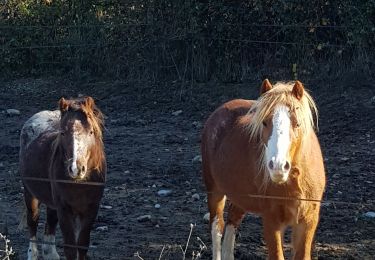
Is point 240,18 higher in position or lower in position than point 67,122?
higher

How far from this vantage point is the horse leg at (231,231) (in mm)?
6059

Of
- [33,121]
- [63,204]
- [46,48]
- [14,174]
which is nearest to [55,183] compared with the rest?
[63,204]

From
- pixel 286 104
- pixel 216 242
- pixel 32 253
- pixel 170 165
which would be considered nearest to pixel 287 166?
pixel 286 104

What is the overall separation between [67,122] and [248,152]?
1417mm

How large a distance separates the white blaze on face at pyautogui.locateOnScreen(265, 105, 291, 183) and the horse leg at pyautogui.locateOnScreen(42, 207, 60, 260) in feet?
8.65

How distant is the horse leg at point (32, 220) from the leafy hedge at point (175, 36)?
668 cm

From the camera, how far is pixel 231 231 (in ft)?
20.0

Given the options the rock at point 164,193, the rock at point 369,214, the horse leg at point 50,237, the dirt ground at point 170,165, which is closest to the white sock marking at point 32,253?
the horse leg at point 50,237

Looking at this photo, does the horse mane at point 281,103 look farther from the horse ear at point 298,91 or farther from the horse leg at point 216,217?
the horse leg at point 216,217

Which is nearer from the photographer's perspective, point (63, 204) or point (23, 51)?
point (63, 204)

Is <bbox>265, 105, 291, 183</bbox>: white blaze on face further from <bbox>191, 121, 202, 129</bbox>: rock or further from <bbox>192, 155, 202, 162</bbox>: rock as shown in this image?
<bbox>191, 121, 202, 129</bbox>: rock

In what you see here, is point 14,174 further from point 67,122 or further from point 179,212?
point 67,122

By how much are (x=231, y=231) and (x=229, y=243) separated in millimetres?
101

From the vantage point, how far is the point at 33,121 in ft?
23.2
